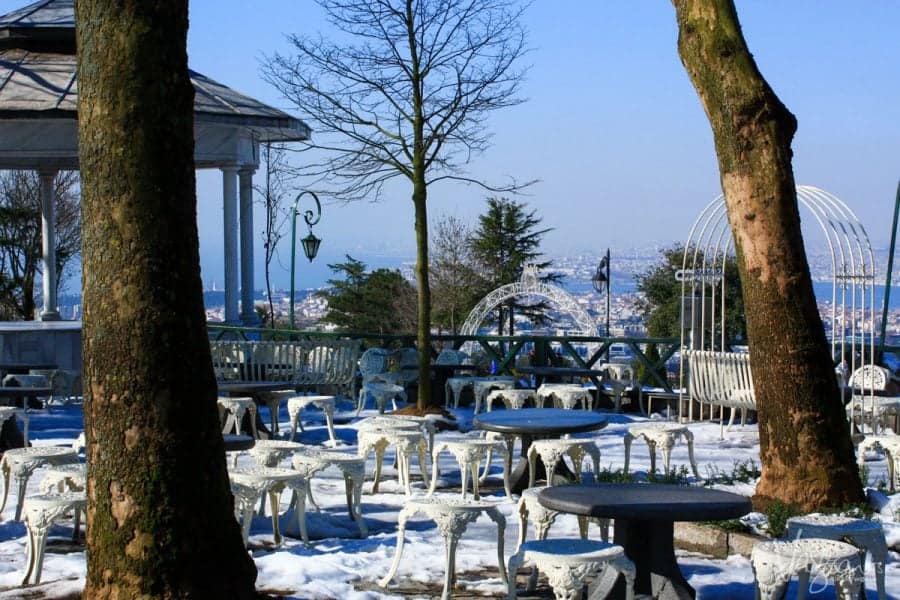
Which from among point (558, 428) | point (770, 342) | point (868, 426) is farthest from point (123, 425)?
point (868, 426)

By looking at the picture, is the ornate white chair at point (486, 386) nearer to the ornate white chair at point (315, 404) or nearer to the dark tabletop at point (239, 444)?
the ornate white chair at point (315, 404)

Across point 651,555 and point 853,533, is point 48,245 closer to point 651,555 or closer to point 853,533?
point 651,555

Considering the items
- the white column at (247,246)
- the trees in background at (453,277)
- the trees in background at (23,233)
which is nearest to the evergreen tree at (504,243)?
the trees in background at (453,277)

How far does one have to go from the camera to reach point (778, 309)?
7.94 m

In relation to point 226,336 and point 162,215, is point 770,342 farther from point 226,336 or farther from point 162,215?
point 226,336

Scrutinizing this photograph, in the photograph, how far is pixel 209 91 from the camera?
18984 millimetres

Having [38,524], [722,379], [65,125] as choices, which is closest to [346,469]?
[38,524]

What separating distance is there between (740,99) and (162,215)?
436 centimetres

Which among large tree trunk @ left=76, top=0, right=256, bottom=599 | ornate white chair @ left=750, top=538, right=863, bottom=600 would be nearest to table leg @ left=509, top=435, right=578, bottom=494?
ornate white chair @ left=750, top=538, right=863, bottom=600

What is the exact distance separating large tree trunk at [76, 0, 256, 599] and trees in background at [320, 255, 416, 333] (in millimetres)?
42014

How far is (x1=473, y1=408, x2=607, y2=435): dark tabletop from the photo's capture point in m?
9.55

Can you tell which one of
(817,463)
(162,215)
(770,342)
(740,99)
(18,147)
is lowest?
(817,463)

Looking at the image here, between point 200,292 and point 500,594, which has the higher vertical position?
point 200,292

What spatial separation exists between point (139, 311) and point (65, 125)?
45.7 ft
